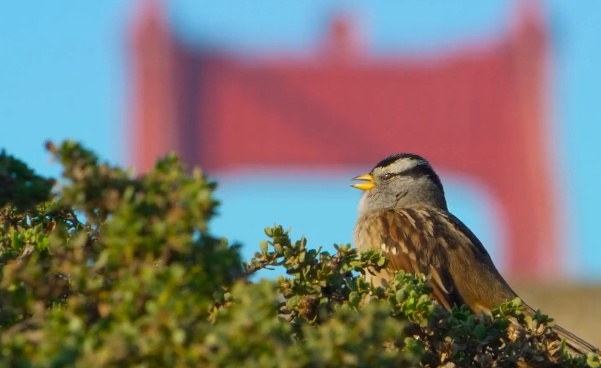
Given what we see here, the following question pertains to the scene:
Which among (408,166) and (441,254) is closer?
(441,254)

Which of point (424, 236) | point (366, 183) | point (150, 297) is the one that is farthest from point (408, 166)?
point (150, 297)

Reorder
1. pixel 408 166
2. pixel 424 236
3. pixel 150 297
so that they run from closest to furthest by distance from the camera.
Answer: pixel 150 297
pixel 424 236
pixel 408 166

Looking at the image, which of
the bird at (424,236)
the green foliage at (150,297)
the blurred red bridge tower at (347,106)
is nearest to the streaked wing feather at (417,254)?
the bird at (424,236)

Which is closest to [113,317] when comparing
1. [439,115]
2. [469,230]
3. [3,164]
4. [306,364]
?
[306,364]

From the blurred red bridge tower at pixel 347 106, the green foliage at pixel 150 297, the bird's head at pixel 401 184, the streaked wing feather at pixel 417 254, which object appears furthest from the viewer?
the blurred red bridge tower at pixel 347 106

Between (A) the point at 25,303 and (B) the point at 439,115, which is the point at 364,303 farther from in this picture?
(B) the point at 439,115

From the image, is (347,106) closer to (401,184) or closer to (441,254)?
(401,184)

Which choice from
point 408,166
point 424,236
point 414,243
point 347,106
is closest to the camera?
point 414,243

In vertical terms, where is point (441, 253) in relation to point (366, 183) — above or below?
below

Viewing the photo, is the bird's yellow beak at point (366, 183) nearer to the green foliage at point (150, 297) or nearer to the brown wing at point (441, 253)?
the brown wing at point (441, 253)
